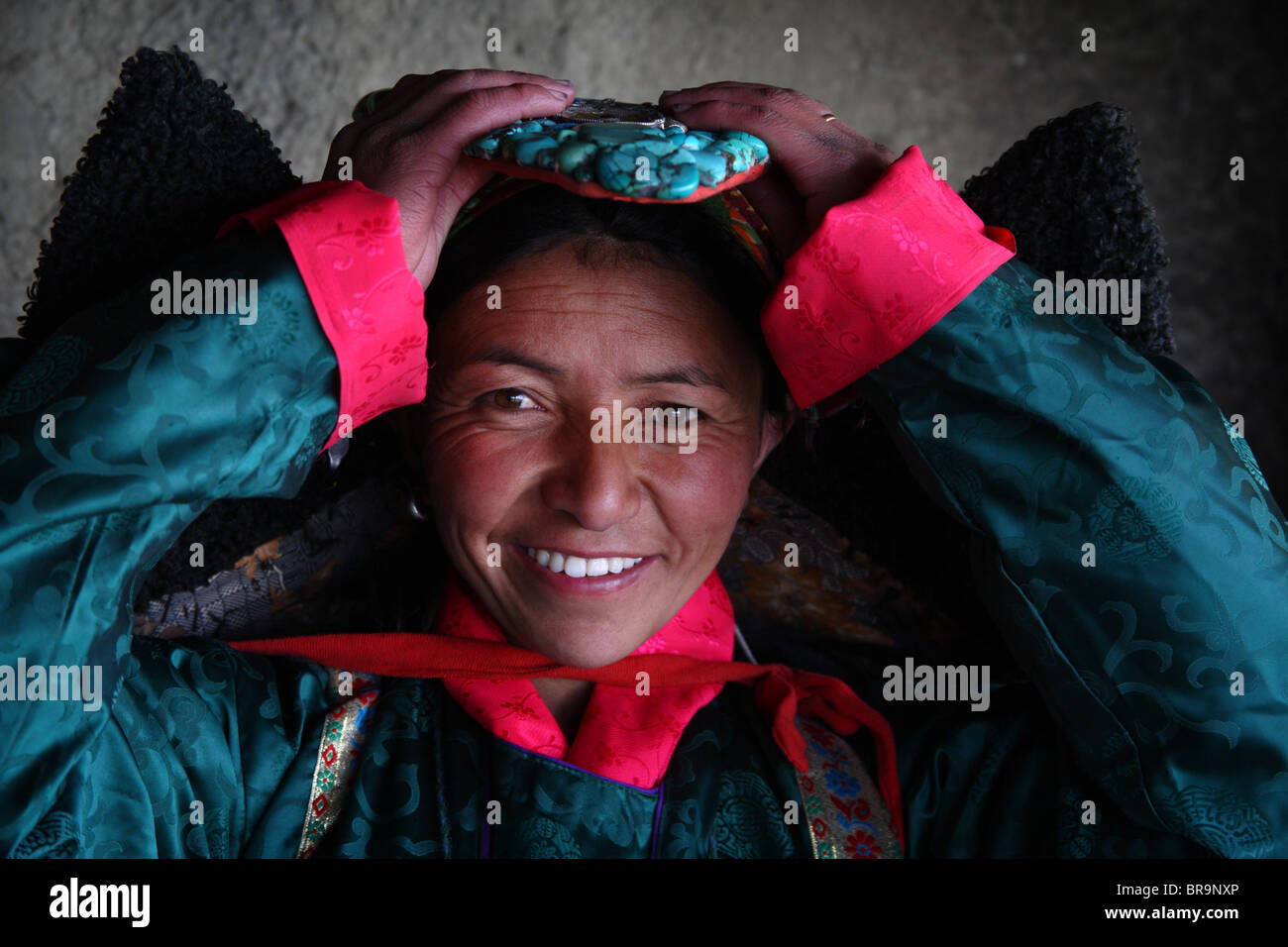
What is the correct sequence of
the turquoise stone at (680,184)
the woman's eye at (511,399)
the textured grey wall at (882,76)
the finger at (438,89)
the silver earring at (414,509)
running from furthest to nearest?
1. the textured grey wall at (882,76)
2. the silver earring at (414,509)
3. the woman's eye at (511,399)
4. the finger at (438,89)
5. the turquoise stone at (680,184)

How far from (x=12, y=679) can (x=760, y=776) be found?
77cm

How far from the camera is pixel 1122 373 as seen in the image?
120 centimetres

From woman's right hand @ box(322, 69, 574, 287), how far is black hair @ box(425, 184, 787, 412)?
10 centimetres

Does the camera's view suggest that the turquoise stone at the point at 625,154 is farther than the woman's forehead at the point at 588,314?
No

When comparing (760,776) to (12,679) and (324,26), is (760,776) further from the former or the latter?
(324,26)

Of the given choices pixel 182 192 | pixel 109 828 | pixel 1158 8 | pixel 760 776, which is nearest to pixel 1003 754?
pixel 760 776

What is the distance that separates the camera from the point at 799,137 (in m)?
1.20

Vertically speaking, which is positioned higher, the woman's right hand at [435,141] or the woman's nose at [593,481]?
the woman's right hand at [435,141]

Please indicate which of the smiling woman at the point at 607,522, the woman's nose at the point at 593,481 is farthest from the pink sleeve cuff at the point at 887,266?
the woman's nose at the point at 593,481

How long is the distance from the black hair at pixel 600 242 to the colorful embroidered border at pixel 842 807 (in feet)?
1.60

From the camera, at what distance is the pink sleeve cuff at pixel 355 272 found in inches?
44.9

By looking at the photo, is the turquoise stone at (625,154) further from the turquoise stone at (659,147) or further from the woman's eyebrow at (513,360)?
the woman's eyebrow at (513,360)

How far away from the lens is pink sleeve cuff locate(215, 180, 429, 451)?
114 centimetres

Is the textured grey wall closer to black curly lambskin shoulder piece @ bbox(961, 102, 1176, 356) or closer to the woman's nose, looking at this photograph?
black curly lambskin shoulder piece @ bbox(961, 102, 1176, 356)
